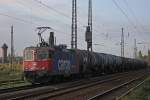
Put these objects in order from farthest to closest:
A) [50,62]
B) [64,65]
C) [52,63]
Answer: [64,65], [52,63], [50,62]

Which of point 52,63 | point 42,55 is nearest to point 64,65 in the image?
point 52,63

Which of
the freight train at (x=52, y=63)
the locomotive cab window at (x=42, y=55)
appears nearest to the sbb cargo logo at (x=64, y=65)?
the freight train at (x=52, y=63)

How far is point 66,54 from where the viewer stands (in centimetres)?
3328

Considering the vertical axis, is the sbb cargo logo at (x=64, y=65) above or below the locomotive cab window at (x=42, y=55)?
below

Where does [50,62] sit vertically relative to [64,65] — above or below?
above

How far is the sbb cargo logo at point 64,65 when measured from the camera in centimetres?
3121

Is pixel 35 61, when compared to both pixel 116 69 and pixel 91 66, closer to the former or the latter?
pixel 91 66

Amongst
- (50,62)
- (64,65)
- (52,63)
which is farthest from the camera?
(64,65)

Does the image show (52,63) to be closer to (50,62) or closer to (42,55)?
(50,62)

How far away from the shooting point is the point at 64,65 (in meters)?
32.6

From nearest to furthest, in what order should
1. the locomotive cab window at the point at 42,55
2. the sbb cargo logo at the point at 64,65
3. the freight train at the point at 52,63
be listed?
the freight train at the point at 52,63 → the locomotive cab window at the point at 42,55 → the sbb cargo logo at the point at 64,65

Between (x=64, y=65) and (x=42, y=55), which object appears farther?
(x=64, y=65)

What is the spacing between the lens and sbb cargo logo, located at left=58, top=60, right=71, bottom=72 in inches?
1229

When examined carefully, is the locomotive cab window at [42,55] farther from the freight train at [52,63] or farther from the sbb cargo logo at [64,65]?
the sbb cargo logo at [64,65]
